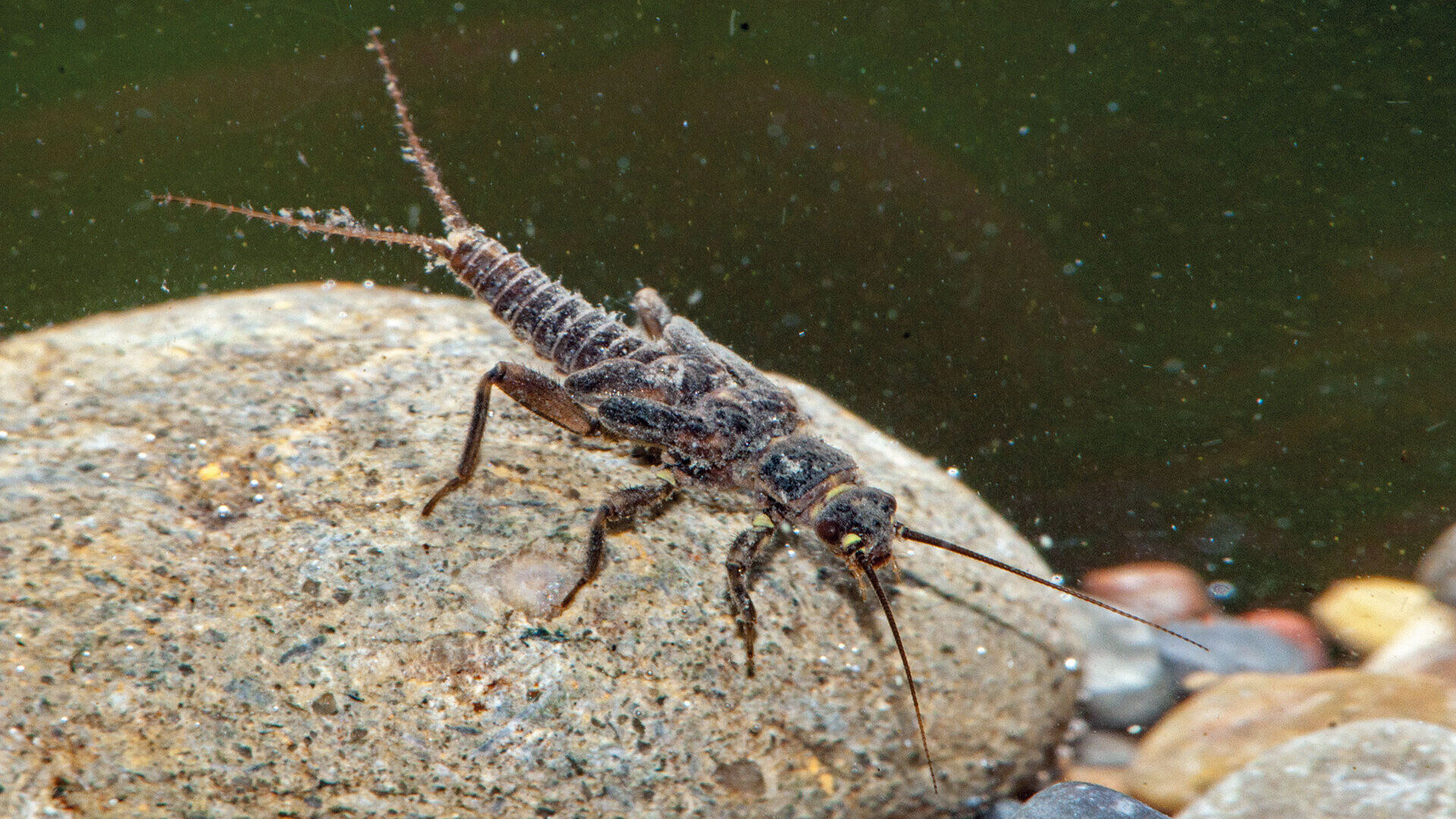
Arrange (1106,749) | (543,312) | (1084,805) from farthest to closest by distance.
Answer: (543,312), (1106,749), (1084,805)

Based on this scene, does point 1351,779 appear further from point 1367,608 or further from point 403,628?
point 403,628

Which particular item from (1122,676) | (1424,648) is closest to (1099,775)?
(1122,676)

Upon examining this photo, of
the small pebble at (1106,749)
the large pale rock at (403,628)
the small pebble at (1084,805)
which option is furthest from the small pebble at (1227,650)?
the small pebble at (1084,805)

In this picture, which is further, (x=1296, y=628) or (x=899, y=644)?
(x=1296, y=628)

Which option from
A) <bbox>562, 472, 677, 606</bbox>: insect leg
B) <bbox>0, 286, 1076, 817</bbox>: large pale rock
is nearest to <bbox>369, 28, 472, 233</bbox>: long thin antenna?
<bbox>0, 286, 1076, 817</bbox>: large pale rock

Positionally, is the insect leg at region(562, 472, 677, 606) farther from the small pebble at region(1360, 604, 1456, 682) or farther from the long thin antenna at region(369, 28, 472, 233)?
the small pebble at region(1360, 604, 1456, 682)

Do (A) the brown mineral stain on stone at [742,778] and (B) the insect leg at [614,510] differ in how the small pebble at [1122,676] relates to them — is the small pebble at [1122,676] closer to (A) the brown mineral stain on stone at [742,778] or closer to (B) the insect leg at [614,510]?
(A) the brown mineral stain on stone at [742,778]
